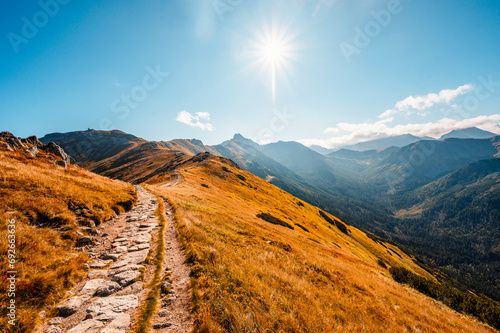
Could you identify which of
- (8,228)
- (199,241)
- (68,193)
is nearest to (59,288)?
(8,228)

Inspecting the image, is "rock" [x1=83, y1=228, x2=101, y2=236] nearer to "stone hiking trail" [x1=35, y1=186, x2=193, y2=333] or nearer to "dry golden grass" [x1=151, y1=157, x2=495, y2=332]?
"stone hiking trail" [x1=35, y1=186, x2=193, y2=333]

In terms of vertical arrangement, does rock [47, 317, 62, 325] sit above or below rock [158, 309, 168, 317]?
above

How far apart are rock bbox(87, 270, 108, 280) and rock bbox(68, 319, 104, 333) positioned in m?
2.95

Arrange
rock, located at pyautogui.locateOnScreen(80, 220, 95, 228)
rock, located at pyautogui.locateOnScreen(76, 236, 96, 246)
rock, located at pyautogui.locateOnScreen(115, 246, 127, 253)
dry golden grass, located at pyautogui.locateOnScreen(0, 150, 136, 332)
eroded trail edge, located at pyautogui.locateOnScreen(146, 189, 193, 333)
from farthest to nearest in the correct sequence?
rock, located at pyautogui.locateOnScreen(80, 220, 95, 228) < rock, located at pyautogui.locateOnScreen(115, 246, 127, 253) < rock, located at pyautogui.locateOnScreen(76, 236, 96, 246) < eroded trail edge, located at pyautogui.locateOnScreen(146, 189, 193, 333) < dry golden grass, located at pyautogui.locateOnScreen(0, 150, 136, 332)

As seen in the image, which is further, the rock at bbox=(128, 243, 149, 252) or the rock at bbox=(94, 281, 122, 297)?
the rock at bbox=(128, 243, 149, 252)

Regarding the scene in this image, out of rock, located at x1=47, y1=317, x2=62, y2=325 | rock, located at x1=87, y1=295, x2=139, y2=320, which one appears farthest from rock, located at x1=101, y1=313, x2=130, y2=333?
rock, located at x1=47, y1=317, x2=62, y2=325

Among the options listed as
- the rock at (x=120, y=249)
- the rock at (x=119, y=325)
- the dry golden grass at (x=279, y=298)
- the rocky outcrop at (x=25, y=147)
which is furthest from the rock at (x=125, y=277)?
the rocky outcrop at (x=25, y=147)

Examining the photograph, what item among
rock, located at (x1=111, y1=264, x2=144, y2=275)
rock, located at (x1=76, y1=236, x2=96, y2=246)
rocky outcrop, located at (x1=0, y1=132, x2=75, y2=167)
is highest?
rocky outcrop, located at (x1=0, y1=132, x2=75, y2=167)

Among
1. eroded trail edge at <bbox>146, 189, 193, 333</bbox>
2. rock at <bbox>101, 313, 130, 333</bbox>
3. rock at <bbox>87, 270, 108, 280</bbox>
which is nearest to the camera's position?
rock at <bbox>101, 313, 130, 333</bbox>

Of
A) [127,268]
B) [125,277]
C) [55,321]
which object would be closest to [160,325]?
[55,321]

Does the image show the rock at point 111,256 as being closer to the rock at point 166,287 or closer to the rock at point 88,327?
the rock at point 166,287

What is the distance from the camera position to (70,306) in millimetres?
6004

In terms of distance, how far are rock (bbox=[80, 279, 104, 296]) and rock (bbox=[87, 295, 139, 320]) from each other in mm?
684

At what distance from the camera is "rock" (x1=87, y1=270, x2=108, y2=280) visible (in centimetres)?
802
